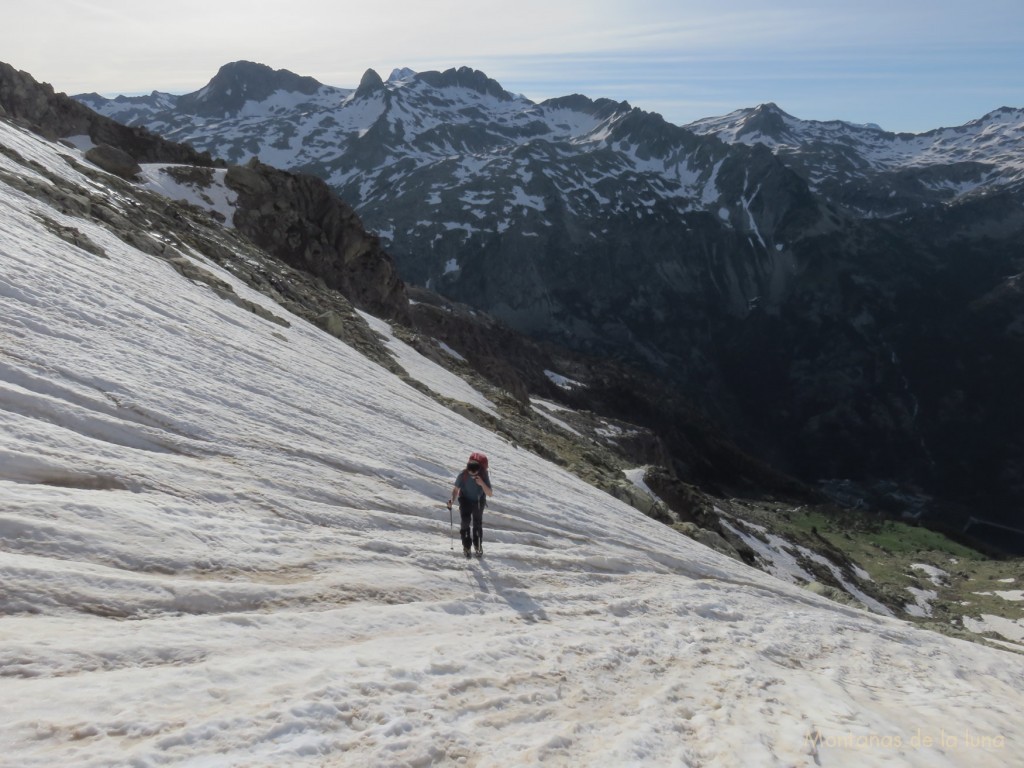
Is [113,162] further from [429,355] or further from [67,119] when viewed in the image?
[429,355]

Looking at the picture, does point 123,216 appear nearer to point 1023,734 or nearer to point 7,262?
point 7,262

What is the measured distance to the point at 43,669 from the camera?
230 inches

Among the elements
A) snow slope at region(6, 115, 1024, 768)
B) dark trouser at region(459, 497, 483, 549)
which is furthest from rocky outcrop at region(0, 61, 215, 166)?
dark trouser at region(459, 497, 483, 549)

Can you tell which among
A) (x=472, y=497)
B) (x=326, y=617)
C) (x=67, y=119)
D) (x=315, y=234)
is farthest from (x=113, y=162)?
(x=326, y=617)

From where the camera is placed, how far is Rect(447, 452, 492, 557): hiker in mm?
11898

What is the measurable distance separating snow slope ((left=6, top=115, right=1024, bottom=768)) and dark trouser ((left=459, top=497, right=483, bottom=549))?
0.38m

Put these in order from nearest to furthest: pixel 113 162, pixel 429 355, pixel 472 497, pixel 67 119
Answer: pixel 472 497 < pixel 429 355 < pixel 113 162 < pixel 67 119

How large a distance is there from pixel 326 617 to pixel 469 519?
3993 mm

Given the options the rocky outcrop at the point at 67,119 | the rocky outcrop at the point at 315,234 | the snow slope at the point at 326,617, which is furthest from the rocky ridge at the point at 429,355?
the rocky outcrop at the point at 67,119

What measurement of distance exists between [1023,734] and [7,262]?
19521mm

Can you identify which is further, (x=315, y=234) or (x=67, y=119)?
(x=67, y=119)

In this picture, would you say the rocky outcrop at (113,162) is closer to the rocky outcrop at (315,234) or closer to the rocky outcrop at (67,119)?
the rocky outcrop at (315,234)

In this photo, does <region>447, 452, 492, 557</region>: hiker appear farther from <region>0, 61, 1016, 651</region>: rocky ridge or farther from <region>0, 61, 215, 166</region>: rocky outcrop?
<region>0, 61, 215, 166</region>: rocky outcrop

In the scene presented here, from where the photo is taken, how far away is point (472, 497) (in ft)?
39.1
